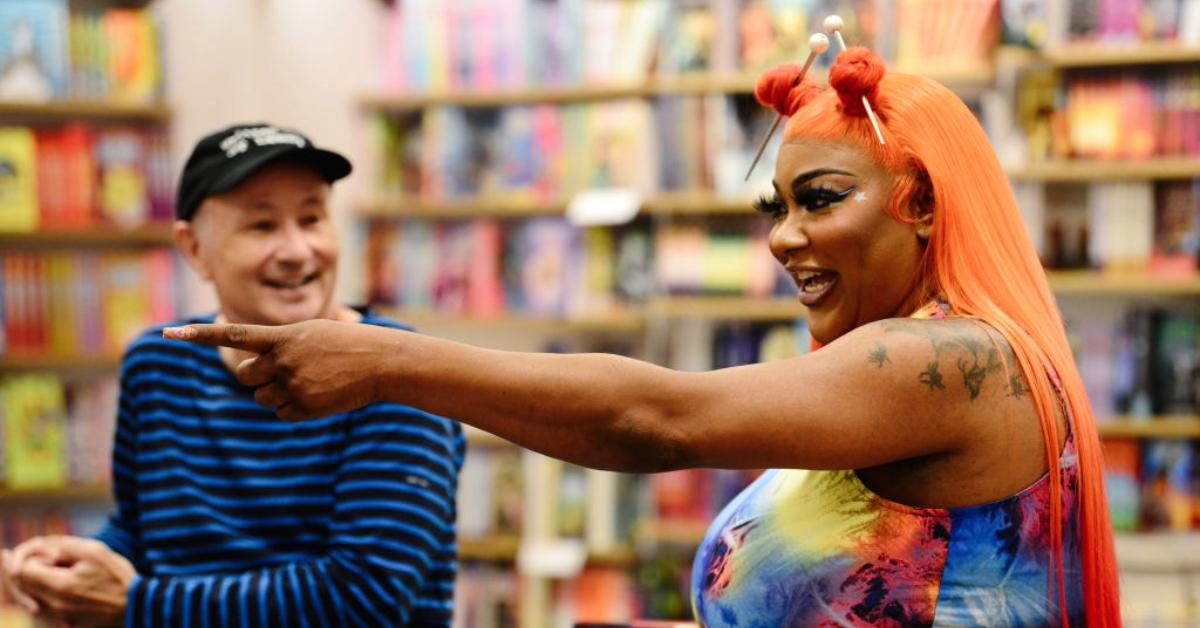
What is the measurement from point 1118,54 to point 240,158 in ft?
8.98

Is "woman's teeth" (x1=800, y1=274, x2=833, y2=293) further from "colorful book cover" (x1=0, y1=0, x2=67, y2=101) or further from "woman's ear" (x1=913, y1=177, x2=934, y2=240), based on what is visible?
"colorful book cover" (x1=0, y1=0, x2=67, y2=101)

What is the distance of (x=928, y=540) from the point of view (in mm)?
966

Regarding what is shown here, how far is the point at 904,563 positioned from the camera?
97cm

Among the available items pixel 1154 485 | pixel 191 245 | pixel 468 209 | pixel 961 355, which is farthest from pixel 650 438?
pixel 1154 485

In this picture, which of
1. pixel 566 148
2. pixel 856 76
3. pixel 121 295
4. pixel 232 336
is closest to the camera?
pixel 232 336

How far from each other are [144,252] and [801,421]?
3.12 metres

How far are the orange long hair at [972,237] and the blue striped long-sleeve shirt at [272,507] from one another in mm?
663

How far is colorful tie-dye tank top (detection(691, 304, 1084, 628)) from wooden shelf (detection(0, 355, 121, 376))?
295cm

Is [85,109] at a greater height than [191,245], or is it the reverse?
[85,109]

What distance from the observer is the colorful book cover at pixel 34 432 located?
134 inches

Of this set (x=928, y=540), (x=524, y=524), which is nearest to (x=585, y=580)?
(x=524, y=524)

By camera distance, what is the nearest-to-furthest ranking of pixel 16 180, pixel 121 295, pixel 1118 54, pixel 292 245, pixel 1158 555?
pixel 292 245 → pixel 1158 555 → pixel 1118 54 → pixel 16 180 → pixel 121 295

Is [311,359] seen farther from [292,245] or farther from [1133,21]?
[1133,21]

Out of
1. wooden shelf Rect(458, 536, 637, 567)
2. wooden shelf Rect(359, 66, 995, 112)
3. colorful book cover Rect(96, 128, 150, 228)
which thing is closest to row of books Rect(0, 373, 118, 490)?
colorful book cover Rect(96, 128, 150, 228)
